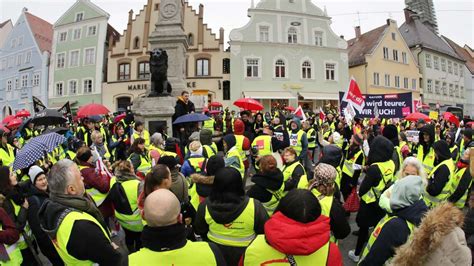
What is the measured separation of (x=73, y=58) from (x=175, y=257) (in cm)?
3969

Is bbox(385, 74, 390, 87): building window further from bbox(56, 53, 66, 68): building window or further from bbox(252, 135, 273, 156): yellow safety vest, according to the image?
bbox(56, 53, 66, 68): building window

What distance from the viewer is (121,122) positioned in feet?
35.5

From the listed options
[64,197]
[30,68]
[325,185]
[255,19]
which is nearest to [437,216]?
[325,185]

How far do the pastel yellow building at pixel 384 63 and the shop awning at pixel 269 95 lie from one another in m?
9.54

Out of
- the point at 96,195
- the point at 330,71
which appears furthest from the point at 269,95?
the point at 96,195

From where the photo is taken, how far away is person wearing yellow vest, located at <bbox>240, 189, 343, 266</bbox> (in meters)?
2.16

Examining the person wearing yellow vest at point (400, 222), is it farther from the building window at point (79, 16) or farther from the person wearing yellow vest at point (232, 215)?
the building window at point (79, 16)

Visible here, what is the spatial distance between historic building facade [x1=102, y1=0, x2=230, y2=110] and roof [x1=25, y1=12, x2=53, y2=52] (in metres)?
11.3

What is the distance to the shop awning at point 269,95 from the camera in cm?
3175

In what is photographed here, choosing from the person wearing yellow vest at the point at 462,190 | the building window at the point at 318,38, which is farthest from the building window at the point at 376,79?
the person wearing yellow vest at the point at 462,190

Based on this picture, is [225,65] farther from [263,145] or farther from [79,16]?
[263,145]

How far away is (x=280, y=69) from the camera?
33.2 metres

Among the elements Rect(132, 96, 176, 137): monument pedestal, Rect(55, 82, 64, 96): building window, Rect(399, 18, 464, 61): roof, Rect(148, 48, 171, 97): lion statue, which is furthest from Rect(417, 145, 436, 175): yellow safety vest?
Rect(399, 18, 464, 61): roof

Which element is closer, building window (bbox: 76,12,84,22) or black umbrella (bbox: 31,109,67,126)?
black umbrella (bbox: 31,109,67,126)
